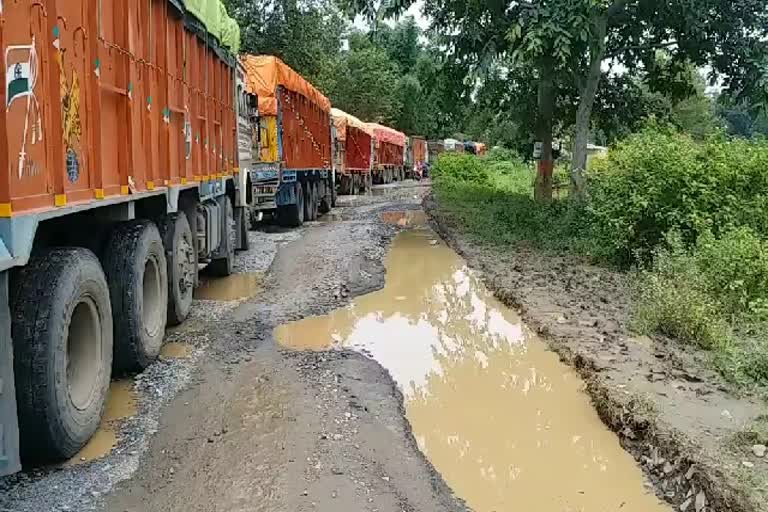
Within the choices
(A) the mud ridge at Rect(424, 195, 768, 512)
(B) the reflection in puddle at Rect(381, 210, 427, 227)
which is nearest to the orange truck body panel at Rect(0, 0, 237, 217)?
(A) the mud ridge at Rect(424, 195, 768, 512)

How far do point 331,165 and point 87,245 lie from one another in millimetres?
19463

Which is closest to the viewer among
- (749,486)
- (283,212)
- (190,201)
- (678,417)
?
(749,486)

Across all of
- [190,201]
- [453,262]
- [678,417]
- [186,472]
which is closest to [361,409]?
[186,472]

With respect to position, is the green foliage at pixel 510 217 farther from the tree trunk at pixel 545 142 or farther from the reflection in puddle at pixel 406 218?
the reflection in puddle at pixel 406 218

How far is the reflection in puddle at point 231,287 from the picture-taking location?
384 inches

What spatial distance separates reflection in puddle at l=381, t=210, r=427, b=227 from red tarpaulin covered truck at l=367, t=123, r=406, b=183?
14.2 meters

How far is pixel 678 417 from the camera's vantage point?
5.11 metres

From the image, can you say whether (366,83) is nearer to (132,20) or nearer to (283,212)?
(283,212)

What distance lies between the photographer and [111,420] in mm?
5242

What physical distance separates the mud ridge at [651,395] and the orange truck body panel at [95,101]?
12.3 ft

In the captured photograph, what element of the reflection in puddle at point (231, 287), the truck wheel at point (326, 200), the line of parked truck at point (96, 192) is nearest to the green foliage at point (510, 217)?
the truck wheel at point (326, 200)

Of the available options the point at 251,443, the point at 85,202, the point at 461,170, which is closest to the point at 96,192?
the point at 85,202

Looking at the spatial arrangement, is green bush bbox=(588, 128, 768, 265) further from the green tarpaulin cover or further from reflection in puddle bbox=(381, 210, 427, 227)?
reflection in puddle bbox=(381, 210, 427, 227)

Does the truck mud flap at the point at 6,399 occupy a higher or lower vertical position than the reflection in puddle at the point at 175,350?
higher
